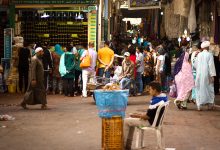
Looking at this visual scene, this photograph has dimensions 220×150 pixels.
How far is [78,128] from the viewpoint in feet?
40.2

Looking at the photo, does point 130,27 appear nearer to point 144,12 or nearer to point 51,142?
point 144,12

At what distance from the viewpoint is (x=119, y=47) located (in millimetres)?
29469

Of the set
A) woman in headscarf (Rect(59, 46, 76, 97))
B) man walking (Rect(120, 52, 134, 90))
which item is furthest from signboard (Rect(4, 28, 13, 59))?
man walking (Rect(120, 52, 134, 90))

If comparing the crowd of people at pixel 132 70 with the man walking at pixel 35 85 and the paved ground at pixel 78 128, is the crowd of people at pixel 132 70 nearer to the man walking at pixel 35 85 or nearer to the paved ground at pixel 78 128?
the man walking at pixel 35 85

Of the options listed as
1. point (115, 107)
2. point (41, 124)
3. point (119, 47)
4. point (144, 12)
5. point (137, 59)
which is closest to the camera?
point (115, 107)

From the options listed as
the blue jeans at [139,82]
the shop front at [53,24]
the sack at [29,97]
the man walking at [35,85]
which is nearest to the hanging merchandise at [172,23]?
the blue jeans at [139,82]

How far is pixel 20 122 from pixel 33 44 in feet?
32.8

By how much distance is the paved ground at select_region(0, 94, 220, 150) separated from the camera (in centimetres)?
1025

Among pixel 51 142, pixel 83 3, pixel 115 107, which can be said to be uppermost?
pixel 83 3

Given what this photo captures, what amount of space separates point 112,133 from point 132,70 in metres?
10.1

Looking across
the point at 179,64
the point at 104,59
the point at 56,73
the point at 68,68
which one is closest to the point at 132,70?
the point at 104,59

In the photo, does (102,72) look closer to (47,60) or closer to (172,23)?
(47,60)

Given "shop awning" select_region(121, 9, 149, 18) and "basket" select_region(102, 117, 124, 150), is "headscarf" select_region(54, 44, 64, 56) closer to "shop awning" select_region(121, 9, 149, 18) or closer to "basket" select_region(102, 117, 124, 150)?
"basket" select_region(102, 117, 124, 150)

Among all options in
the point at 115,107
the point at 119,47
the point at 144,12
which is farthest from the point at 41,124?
the point at 144,12
